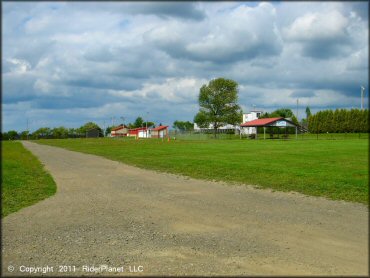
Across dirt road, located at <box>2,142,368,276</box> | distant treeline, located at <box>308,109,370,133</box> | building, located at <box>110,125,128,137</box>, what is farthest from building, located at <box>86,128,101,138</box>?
dirt road, located at <box>2,142,368,276</box>

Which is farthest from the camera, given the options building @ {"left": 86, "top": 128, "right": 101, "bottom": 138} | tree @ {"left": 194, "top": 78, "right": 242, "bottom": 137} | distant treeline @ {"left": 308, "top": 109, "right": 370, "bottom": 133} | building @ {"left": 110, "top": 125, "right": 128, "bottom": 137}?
building @ {"left": 110, "top": 125, "right": 128, "bottom": 137}

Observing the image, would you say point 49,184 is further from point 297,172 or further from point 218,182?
point 297,172

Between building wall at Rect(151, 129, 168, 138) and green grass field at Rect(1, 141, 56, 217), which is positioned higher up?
building wall at Rect(151, 129, 168, 138)

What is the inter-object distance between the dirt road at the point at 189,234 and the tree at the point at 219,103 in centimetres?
8804

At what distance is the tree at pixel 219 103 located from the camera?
99.8m

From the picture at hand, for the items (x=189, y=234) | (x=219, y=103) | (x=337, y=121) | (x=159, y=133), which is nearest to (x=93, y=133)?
(x=159, y=133)

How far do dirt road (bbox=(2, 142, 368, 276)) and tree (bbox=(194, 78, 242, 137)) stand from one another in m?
88.0

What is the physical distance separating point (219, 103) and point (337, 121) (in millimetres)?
87642

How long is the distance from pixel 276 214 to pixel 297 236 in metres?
2.13

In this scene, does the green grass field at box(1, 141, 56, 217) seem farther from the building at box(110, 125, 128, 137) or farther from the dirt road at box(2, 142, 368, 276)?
the building at box(110, 125, 128, 137)

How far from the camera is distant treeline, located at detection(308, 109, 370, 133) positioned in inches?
424

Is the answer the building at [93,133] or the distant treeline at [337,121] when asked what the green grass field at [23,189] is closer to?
the distant treeline at [337,121]

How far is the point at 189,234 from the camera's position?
7301mm

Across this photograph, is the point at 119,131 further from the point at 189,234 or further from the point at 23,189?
the point at 189,234
